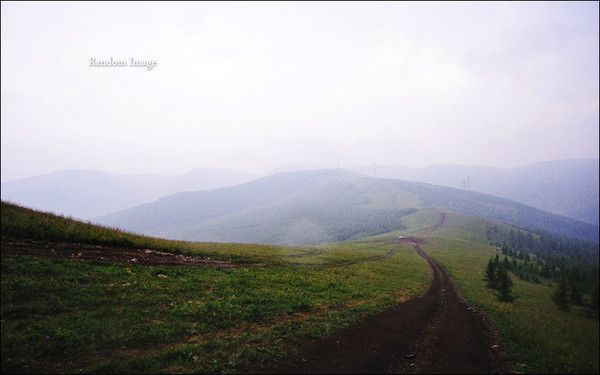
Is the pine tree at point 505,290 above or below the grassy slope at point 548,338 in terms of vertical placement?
below

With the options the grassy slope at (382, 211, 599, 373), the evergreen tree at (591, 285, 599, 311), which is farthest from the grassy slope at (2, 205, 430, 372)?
the evergreen tree at (591, 285, 599, 311)

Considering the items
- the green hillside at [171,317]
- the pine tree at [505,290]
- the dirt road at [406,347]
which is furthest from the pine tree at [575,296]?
the pine tree at [505,290]

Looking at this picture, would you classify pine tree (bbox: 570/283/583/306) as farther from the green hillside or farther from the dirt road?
the dirt road

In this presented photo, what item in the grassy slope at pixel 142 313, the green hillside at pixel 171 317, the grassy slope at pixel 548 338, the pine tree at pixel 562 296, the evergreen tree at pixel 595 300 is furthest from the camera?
the pine tree at pixel 562 296

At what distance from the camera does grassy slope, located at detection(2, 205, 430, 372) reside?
11.2m

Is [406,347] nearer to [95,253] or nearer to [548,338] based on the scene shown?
[548,338]

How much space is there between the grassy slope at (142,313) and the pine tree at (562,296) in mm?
11623

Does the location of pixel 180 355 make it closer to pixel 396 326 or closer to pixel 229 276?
pixel 229 276

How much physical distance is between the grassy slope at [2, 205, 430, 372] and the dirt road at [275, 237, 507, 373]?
3.96ft

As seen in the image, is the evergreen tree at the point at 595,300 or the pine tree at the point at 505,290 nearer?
the evergreen tree at the point at 595,300

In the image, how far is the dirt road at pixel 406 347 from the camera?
1400cm

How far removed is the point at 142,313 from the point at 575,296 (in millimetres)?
24203

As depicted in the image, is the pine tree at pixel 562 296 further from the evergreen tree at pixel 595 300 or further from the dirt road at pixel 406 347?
the dirt road at pixel 406 347

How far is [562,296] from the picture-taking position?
16625 millimetres
